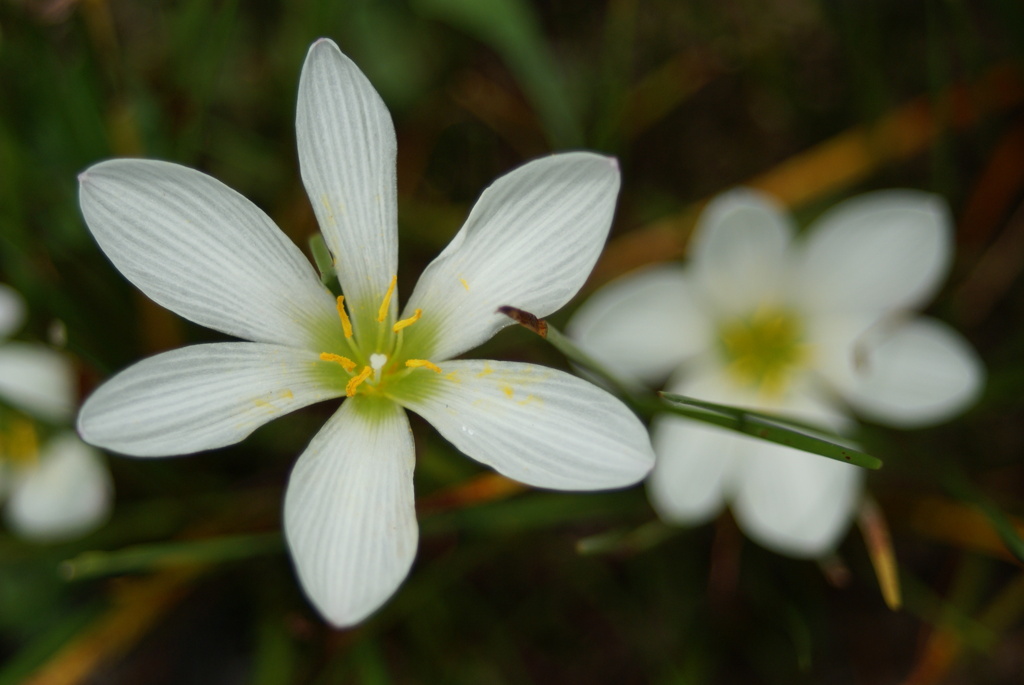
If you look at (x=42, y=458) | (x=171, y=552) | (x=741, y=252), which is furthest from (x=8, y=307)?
(x=741, y=252)

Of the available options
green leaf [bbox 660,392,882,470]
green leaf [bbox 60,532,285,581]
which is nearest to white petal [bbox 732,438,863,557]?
green leaf [bbox 660,392,882,470]

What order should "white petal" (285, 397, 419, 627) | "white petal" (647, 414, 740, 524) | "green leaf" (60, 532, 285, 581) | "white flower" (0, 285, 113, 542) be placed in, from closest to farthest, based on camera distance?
"white petal" (285, 397, 419, 627), "green leaf" (60, 532, 285, 581), "white petal" (647, 414, 740, 524), "white flower" (0, 285, 113, 542)

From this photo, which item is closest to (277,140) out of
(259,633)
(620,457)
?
(259,633)

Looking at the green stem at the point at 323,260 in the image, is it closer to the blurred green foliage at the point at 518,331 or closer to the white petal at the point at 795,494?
the blurred green foliage at the point at 518,331

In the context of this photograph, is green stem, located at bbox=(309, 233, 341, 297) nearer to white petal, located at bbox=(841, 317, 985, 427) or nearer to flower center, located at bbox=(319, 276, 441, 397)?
flower center, located at bbox=(319, 276, 441, 397)

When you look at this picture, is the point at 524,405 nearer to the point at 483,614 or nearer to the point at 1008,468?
the point at 483,614

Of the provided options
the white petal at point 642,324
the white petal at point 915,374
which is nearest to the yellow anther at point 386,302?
the white petal at point 642,324
